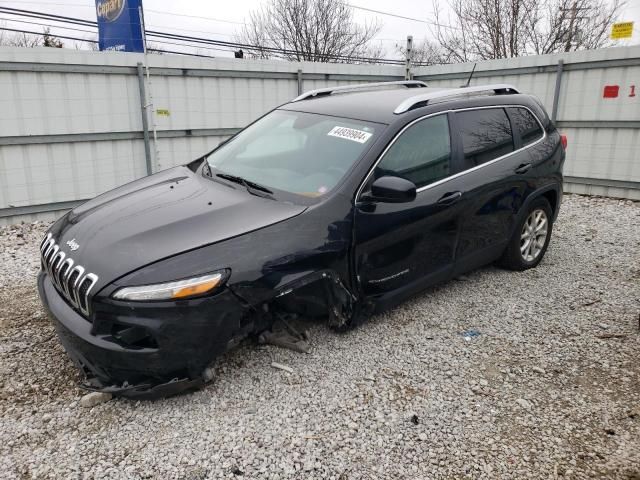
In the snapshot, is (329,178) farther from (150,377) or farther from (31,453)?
(31,453)

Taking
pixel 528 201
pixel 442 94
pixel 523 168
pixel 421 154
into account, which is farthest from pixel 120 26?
pixel 528 201

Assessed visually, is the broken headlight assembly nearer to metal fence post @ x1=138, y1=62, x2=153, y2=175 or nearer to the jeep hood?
the jeep hood

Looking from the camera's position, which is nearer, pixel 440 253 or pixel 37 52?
pixel 440 253

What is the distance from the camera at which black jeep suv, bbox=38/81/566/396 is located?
2.63 meters

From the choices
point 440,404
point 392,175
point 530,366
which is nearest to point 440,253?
point 392,175

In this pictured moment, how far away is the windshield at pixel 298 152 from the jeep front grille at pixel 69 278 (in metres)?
1.30

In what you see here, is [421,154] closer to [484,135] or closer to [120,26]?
[484,135]

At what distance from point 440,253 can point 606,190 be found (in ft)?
19.3

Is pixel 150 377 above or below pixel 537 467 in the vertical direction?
above

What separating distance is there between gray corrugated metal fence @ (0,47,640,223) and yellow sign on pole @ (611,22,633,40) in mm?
1251

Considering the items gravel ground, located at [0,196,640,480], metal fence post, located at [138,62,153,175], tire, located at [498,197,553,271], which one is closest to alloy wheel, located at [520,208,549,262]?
tire, located at [498,197,553,271]

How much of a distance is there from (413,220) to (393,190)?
449mm

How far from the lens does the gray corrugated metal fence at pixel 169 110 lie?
21.6 feet

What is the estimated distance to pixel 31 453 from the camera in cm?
252
